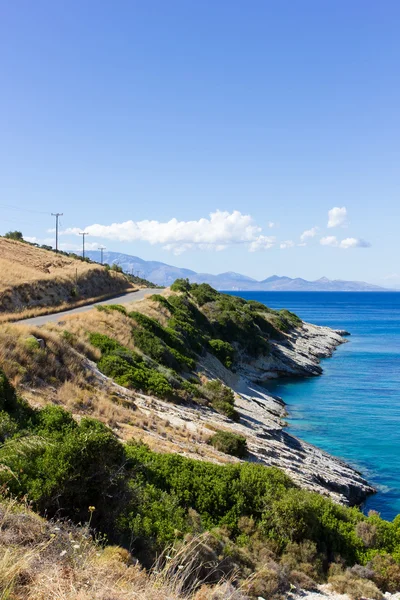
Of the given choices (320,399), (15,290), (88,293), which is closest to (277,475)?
(320,399)

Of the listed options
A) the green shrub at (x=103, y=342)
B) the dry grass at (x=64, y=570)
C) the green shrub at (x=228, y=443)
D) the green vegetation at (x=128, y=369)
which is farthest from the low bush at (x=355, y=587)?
the green shrub at (x=103, y=342)

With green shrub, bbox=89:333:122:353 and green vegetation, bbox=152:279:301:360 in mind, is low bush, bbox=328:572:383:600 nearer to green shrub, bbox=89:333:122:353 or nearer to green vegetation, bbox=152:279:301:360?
green shrub, bbox=89:333:122:353

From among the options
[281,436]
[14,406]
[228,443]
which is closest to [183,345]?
[281,436]

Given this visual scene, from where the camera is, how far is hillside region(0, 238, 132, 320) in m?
42.3

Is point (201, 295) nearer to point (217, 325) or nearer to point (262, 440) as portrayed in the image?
point (217, 325)

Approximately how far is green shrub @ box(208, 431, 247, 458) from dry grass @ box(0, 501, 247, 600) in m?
12.0

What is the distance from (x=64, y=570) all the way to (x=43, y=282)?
45.1m

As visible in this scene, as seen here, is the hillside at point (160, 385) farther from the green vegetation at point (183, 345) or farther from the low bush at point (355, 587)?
the low bush at point (355, 587)

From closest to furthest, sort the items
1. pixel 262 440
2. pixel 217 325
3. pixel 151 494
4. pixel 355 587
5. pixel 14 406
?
1. pixel 355 587
2. pixel 151 494
3. pixel 14 406
4. pixel 262 440
5. pixel 217 325

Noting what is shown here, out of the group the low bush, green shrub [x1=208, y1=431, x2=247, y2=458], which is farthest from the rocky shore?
the low bush

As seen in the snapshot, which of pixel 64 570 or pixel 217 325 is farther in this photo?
pixel 217 325

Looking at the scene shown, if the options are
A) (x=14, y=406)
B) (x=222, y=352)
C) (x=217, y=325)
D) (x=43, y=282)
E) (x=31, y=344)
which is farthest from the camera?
(x=217, y=325)

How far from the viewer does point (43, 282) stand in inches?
1911

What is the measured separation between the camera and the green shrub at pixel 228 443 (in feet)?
64.7
